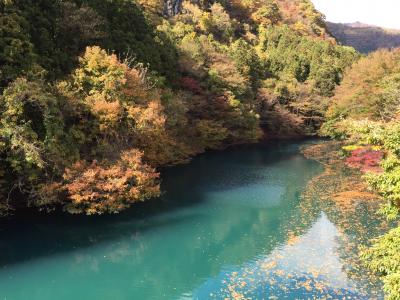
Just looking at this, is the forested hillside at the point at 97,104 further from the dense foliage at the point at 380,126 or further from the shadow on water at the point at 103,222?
the dense foliage at the point at 380,126

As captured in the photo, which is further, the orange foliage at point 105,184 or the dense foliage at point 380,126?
the orange foliage at point 105,184

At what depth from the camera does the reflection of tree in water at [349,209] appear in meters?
19.8

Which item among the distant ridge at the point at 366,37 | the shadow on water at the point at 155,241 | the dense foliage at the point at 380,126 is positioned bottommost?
Answer: the shadow on water at the point at 155,241

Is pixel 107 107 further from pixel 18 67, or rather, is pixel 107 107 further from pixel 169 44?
pixel 169 44

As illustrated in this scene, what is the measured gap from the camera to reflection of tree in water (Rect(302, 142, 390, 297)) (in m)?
19.8

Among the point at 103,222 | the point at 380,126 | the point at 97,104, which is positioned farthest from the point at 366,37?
the point at 380,126

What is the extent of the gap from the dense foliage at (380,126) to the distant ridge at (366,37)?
103348mm

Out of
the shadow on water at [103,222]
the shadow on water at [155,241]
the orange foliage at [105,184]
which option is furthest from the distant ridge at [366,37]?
the orange foliage at [105,184]

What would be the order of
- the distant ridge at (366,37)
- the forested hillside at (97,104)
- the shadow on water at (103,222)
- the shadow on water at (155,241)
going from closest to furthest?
1. the shadow on water at (155,241)
2. the shadow on water at (103,222)
3. the forested hillside at (97,104)
4. the distant ridge at (366,37)

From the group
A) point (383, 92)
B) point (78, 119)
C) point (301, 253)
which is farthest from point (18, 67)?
point (383, 92)

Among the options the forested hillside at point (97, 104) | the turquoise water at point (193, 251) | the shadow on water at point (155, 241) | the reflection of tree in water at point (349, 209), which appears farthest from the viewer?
the forested hillside at point (97, 104)

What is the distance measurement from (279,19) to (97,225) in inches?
3173

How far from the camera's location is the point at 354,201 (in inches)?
1161

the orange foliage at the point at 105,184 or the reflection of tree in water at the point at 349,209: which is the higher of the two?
the orange foliage at the point at 105,184
